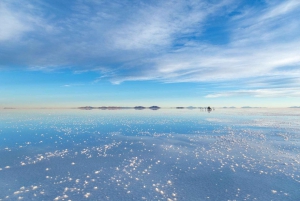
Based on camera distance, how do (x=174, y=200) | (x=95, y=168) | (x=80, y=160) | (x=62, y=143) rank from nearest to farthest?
1. (x=174, y=200)
2. (x=95, y=168)
3. (x=80, y=160)
4. (x=62, y=143)

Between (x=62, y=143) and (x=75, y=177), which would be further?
(x=62, y=143)

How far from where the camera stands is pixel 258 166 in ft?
52.0

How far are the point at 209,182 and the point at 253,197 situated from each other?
2641 mm

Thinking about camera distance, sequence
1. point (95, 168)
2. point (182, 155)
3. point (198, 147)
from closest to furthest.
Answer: point (95, 168)
point (182, 155)
point (198, 147)

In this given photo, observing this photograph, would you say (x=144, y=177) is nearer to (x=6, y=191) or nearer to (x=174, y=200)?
(x=174, y=200)

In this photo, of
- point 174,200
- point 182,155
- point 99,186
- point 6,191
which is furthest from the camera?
point 182,155

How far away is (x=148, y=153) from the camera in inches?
796

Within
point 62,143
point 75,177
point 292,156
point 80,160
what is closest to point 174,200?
point 75,177

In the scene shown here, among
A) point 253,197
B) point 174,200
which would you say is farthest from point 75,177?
point 253,197

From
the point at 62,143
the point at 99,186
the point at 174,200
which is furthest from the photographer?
the point at 62,143

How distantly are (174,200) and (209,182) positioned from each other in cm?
337

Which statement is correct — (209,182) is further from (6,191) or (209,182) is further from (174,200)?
(6,191)

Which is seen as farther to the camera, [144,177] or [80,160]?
[80,160]

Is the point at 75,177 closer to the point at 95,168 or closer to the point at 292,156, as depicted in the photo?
the point at 95,168
